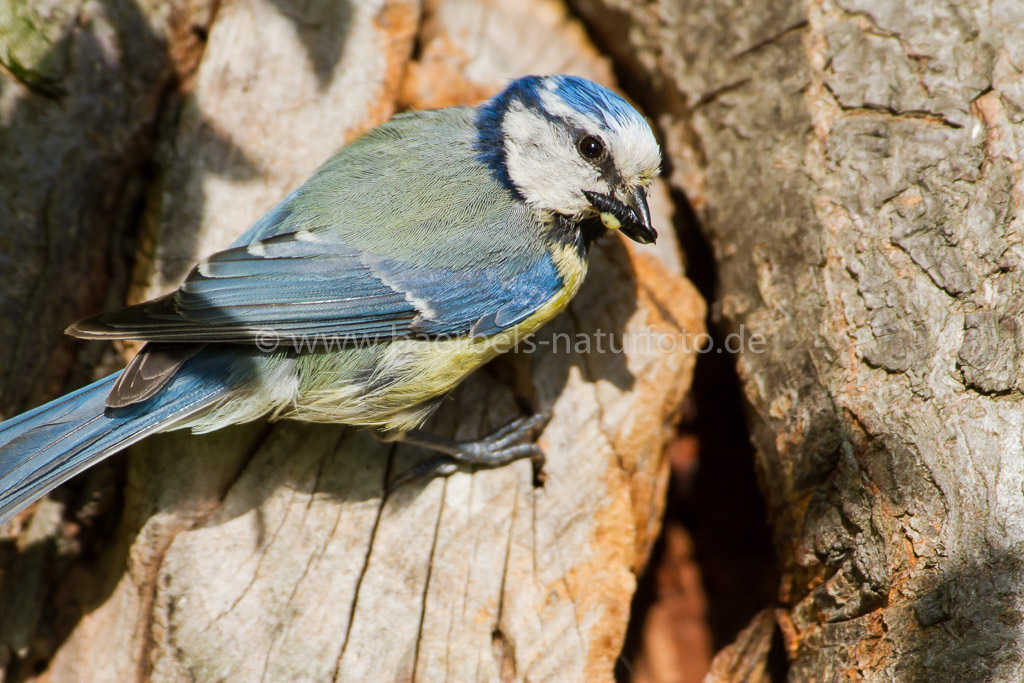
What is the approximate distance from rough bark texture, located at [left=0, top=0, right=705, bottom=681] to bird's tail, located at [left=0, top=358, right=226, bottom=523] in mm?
365

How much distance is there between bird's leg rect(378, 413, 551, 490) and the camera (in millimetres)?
2777

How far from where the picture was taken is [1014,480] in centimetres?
207

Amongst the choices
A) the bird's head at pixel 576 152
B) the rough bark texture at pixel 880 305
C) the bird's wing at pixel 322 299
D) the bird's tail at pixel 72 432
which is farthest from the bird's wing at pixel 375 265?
the rough bark texture at pixel 880 305

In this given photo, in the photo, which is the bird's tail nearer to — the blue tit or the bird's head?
the blue tit

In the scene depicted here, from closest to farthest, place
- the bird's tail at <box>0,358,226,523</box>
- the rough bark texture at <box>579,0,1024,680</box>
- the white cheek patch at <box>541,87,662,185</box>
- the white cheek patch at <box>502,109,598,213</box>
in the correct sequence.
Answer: the rough bark texture at <box>579,0,1024,680</box>, the bird's tail at <box>0,358,226,523</box>, the white cheek patch at <box>541,87,662,185</box>, the white cheek patch at <box>502,109,598,213</box>

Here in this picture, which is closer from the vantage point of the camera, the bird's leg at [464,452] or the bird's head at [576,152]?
the bird's head at [576,152]

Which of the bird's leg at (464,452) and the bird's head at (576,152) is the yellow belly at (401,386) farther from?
the bird's head at (576,152)

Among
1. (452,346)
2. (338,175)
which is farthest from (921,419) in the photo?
(338,175)

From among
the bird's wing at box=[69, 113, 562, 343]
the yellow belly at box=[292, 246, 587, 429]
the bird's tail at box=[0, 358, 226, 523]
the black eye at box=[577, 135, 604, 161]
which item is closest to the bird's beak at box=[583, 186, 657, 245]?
the black eye at box=[577, 135, 604, 161]

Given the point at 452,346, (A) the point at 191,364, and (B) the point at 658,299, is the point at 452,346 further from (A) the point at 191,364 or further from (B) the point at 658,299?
(B) the point at 658,299

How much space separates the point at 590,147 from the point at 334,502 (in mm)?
1634

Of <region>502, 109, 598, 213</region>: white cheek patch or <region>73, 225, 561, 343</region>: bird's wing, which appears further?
<region>502, 109, 598, 213</region>: white cheek patch

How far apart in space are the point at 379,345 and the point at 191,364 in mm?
631

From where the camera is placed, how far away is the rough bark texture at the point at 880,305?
2090 mm
